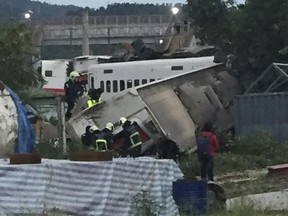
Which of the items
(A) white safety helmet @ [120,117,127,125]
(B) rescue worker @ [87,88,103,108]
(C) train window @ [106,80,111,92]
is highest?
(B) rescue worker @ [87,88,103,108]

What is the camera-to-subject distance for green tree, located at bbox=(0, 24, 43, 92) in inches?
899

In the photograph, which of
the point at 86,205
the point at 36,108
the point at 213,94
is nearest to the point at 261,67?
the point at 213,94

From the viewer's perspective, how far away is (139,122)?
24.0 meters

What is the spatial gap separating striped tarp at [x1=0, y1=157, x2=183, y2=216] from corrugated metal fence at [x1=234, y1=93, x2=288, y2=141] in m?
14.7

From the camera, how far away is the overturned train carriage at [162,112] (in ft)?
78.7

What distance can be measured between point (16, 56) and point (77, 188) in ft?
41.3

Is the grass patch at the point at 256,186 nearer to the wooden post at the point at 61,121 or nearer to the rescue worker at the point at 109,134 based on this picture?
the rescue worker at the point at 109,134

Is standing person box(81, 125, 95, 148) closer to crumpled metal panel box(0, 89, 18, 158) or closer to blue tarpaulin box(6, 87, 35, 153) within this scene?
blue tarpaulin box(6, 87, 35, 153)

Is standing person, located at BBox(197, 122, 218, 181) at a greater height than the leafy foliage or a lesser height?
lesser

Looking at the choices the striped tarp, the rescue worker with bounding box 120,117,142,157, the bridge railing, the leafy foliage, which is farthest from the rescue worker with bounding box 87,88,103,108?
the bridge railing

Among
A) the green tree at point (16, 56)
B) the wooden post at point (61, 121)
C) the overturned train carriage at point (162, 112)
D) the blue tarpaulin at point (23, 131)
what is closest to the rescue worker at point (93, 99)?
the overturned train carriage at point (162, 112)

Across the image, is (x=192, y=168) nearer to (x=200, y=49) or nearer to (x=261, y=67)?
(x=261, y=67)

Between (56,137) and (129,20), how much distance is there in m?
67.2

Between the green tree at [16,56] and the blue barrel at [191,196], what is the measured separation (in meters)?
11.4
